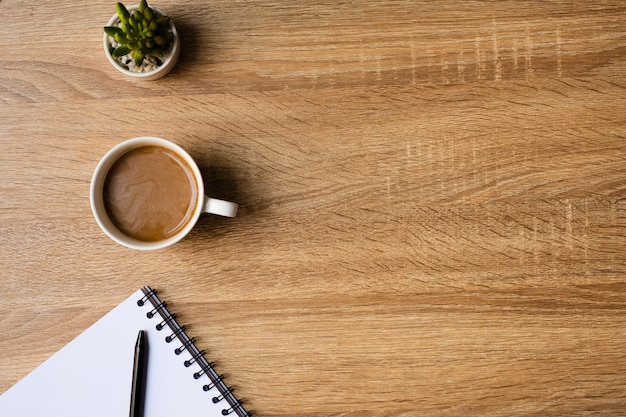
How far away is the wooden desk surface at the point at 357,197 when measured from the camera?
0.89 metres

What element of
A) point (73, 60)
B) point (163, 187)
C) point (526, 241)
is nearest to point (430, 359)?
point (526, 241)

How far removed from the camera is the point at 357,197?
0.90 metres

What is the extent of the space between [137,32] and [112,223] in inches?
10.4

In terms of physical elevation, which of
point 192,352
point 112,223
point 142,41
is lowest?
point 192,352

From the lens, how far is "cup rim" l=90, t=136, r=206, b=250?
0.84m

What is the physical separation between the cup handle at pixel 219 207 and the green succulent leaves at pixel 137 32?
221 millimetres

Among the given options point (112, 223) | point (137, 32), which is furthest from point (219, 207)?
point (137, 32)

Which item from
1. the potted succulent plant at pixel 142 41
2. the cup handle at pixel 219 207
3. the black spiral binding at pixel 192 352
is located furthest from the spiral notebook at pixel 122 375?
the potted succulent plant at pixel 142 41

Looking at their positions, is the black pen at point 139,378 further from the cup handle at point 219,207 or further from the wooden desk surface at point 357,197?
the cup handle at point 219,207

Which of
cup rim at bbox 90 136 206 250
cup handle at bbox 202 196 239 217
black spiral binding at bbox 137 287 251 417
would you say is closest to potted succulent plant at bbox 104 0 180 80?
cup rim at bbox 90 136 206 250

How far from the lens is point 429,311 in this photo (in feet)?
2.92

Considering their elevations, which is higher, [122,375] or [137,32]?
[137,32]

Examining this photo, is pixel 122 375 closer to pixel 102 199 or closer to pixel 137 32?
pixel 102 199

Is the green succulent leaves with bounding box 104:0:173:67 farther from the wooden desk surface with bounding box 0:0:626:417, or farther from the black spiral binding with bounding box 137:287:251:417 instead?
the black spiral binding with bounding box 137:287:251:417
